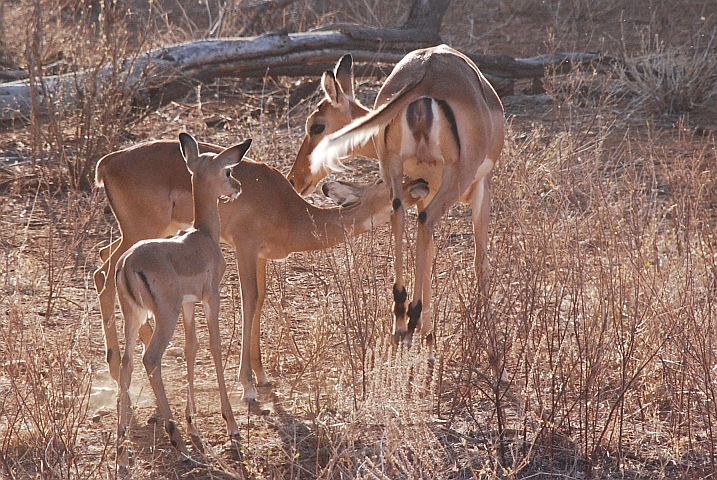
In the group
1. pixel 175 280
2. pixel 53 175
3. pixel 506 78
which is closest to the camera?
pixel 175 280

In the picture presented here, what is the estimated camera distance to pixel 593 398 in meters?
4.43

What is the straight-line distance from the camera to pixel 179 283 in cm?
432

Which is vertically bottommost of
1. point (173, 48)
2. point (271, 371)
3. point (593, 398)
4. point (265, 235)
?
Answer: point (271, 371)

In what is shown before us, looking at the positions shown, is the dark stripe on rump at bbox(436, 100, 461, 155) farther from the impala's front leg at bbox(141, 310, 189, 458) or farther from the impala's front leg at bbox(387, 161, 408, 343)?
the impala's front leg at bbox(141, 310, 189, 458)

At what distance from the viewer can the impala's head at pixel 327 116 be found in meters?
6.20

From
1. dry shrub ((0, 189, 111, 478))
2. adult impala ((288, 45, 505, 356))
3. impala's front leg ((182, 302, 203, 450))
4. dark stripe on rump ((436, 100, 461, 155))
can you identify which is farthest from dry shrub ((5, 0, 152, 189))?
impala's front leg ((182, 302, 203, 450))

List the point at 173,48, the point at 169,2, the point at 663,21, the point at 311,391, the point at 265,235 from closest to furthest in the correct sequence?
the point at 311,391, the point at 265,235, the point at 173,48, the point at 663,21, the point at 169,2

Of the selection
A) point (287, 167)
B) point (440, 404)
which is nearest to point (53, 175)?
point (287, 167)

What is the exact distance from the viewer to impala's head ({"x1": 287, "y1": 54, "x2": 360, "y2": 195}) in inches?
244

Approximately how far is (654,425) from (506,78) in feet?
24.4

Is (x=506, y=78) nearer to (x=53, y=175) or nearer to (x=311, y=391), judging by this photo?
(x=53, y=175)

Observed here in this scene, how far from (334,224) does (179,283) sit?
1457 millimetres

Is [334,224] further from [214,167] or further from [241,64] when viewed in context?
[241,64]

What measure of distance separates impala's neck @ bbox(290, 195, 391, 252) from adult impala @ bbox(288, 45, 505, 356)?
219mm
